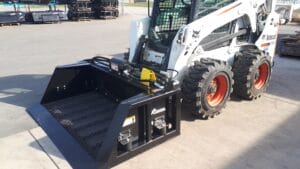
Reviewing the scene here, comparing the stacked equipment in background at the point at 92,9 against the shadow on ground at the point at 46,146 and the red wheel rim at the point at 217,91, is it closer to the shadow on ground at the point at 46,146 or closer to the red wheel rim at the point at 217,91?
the red wheel rim at the point at 217,91

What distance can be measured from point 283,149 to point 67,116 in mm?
2679

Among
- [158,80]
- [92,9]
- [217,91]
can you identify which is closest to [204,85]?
[217,91]

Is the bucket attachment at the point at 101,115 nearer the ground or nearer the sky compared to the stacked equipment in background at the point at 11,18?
nearer the ground

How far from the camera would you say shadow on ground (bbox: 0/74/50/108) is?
484cm

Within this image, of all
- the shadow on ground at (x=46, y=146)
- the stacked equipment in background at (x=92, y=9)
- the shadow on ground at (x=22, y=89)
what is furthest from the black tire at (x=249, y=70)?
the stacked equipment in background at (x=92, y=9)

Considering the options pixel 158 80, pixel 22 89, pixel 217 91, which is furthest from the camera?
pixel 22 89

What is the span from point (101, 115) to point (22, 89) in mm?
2327

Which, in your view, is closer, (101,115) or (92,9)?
(101,115)

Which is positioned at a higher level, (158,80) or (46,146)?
(158,80)

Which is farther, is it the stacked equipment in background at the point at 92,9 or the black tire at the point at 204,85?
the stacked equipment in background at the point at 92,9

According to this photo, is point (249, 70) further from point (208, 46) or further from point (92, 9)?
point (92, 9)

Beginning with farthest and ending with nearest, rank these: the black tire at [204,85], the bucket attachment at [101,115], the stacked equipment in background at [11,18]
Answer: the stacked equipment in background at [11,18] → the black tire at [204,85] → the bucket attachment at [101,115]

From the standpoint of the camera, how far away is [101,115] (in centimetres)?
382

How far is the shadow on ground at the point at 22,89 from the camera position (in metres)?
4.84
